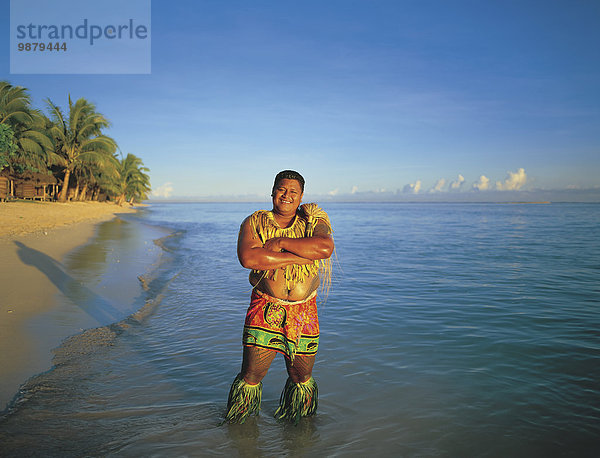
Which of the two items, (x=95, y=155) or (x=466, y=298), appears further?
Result: (x=95, y=155)

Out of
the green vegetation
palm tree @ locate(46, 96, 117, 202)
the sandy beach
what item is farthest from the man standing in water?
palm tree @ locate(46, 96, 117, 202)

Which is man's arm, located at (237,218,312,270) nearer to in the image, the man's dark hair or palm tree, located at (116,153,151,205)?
the man's dark hair

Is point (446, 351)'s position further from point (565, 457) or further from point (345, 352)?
point (565, 457)

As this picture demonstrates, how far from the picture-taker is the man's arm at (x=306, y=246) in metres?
2.85

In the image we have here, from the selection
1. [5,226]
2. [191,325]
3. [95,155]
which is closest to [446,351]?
[191,325]

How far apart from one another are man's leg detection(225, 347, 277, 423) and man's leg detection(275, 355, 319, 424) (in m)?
0.23

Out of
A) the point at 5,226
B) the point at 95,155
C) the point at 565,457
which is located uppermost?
the point at 95,155

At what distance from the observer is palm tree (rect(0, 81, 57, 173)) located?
2825 centimetres

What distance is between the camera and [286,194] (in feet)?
9.98

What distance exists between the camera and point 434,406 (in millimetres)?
4027

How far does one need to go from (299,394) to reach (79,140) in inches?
1648

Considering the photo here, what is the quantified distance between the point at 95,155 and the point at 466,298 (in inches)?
1456

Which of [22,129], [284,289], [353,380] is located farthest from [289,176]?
[22,129]

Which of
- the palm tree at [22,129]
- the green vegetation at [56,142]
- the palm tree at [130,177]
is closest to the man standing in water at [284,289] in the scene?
the green vegetation at [56,142]
